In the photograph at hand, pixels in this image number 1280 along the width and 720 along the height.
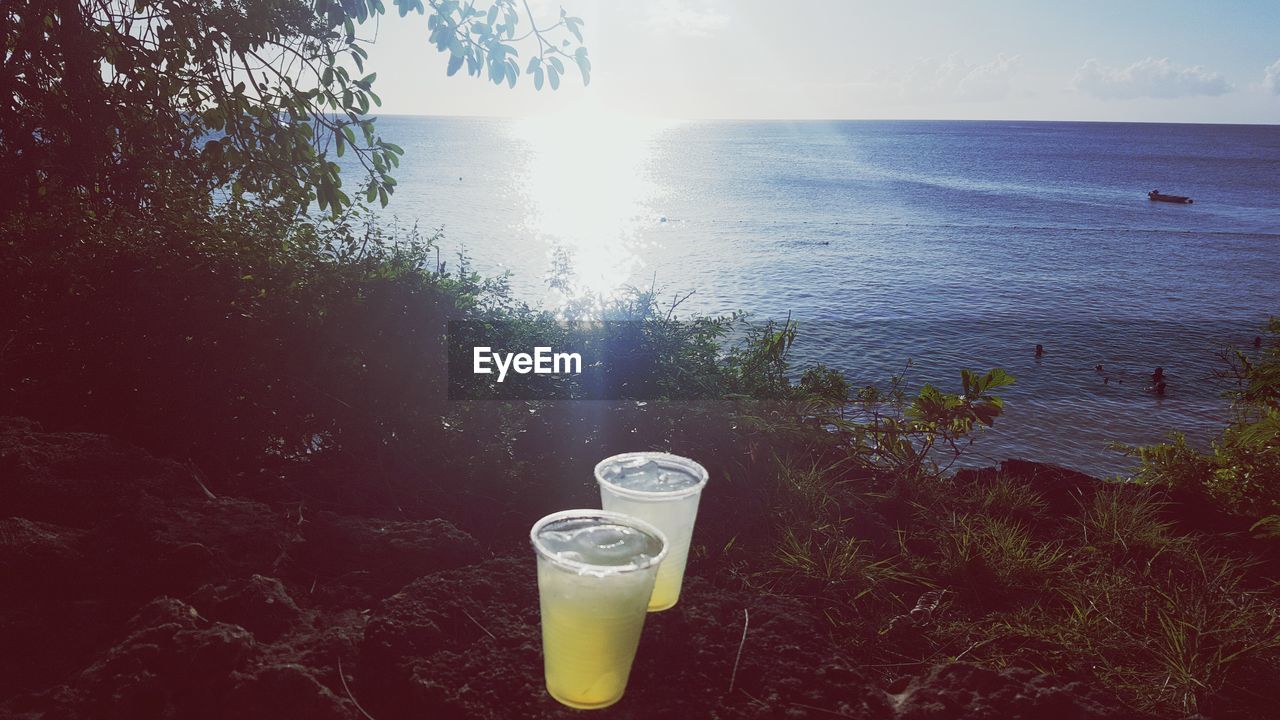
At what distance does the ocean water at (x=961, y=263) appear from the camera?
16672 mm

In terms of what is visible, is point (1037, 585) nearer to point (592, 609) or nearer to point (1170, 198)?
point (592, 609)

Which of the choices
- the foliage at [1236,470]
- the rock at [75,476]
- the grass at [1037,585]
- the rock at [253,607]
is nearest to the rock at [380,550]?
the rock at [253,607]

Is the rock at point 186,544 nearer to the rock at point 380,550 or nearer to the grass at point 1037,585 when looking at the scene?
the rock at point 380,550

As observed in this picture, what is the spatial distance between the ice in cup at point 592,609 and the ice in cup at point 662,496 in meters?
0.50

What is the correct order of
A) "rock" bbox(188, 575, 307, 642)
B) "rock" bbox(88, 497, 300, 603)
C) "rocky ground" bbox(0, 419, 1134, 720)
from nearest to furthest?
"rocky ground" bbox(0, 419, 1134, 720) → "rock" bbox(188, 575, 307, 642) → "rock" bbox(88, 497, 300, 603)

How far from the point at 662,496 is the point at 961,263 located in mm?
34477

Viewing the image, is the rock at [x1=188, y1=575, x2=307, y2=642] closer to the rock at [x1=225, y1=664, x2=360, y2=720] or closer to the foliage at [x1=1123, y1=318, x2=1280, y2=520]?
the rock at [x1=225, y1=664, x2=360, y2=720]

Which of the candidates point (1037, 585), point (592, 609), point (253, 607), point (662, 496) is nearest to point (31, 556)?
point (253, 607)

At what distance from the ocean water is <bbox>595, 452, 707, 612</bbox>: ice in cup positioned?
271cm

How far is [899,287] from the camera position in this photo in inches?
1083

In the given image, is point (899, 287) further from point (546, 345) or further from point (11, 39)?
point (11, 39)

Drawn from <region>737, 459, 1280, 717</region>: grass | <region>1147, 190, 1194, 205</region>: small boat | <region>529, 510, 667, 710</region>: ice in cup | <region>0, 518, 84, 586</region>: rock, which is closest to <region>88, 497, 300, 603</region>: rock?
<region>0, 518, 84, 586</region>: rock

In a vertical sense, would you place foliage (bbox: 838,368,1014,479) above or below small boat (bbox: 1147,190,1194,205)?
below

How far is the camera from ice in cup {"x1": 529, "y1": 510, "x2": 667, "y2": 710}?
1946 mm
